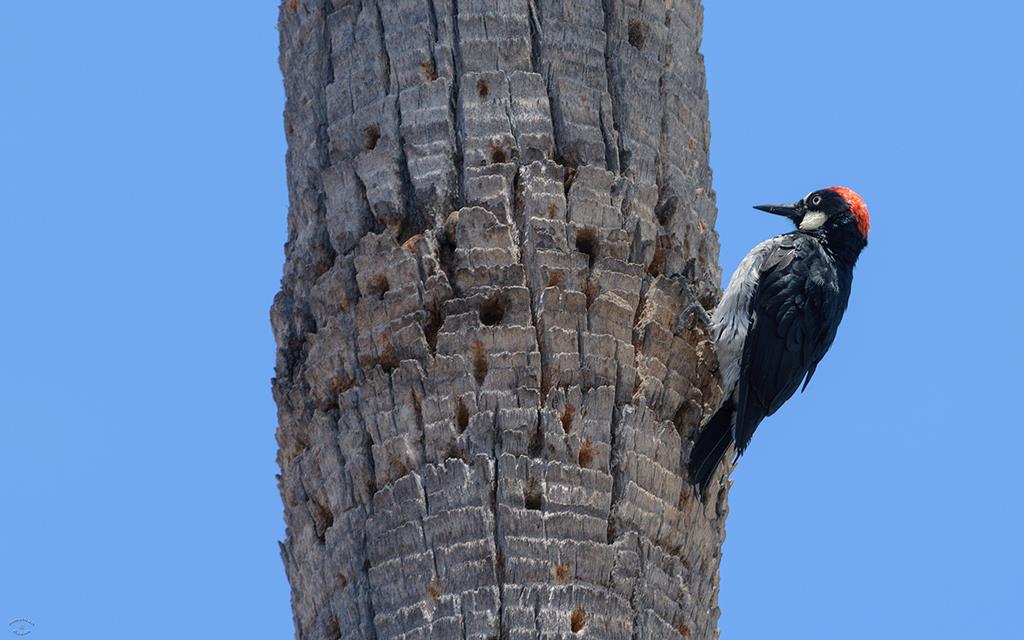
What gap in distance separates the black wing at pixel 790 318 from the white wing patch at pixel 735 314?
4 cm

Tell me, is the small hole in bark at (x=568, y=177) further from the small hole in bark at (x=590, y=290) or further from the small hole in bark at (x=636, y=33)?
the small hole in bark at (x=636, y=33)

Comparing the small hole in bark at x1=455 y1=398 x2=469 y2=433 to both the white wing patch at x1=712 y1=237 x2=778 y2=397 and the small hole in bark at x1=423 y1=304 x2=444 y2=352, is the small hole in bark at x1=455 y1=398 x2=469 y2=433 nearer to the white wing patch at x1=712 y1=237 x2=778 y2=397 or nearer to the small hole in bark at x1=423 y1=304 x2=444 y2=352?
the small hole in bark at x1=423 y1=304 x2=444 y2=352

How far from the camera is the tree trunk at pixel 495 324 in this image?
4195mm

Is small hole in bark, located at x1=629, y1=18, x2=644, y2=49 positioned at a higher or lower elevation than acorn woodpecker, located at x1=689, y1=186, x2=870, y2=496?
higher

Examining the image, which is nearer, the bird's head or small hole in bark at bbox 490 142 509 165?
small hole in bark at bbox 490 142 509 165

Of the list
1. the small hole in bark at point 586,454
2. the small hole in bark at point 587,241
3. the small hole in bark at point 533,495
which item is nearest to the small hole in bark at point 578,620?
the small hole in bark at point 533,495

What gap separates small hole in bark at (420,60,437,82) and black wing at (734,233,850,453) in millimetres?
1445

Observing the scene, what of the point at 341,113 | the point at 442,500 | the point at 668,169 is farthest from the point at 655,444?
the point at 341,113

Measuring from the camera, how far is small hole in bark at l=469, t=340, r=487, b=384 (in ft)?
14.6

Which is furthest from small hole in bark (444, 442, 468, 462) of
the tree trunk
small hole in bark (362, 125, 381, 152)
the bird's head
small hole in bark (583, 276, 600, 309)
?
the bird's head

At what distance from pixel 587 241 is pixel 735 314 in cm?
96

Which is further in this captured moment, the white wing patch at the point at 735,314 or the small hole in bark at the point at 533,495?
the white wing patch at the point at 735,314

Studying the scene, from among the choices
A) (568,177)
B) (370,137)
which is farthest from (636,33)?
(370,137)

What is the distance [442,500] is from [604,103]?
1.53m
